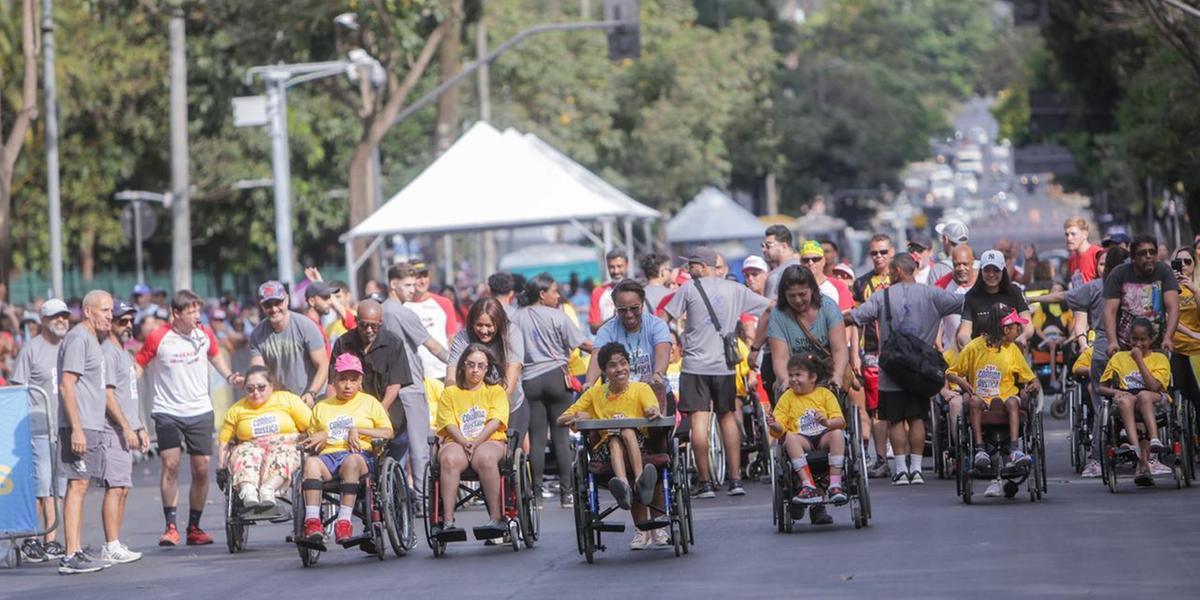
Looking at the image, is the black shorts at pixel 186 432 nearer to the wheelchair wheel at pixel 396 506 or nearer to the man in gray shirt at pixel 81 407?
the man in gray shirt at pixel 81 407

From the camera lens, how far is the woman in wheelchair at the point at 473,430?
43.8 ft

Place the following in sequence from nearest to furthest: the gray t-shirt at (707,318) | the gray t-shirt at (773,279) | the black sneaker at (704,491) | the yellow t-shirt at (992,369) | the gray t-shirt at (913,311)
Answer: the yellow t-shirt at (992,369) < the gray t-shirt at (913,311) < the gray t-shirt at (707,318) < the black sneaker at (704,491) < the gray t-shirt at (773,279)

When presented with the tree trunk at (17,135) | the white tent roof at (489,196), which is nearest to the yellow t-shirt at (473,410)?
the white tent roof at (489,196)

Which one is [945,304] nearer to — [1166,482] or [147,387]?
[1166,482]

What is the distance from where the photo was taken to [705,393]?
1638 centimetres

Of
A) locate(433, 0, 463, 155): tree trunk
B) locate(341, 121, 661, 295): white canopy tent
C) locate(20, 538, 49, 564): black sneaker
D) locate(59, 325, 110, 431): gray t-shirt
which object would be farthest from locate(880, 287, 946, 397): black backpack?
locate(433, 0, 463, 155): tree trunk

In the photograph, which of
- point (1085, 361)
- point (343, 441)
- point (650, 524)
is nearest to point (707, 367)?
point (1085, 361)

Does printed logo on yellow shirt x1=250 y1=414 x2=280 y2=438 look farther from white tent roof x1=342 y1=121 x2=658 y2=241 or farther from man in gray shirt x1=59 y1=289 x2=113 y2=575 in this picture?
white tent roof x1=342 y1=121 x2=658 y2=241

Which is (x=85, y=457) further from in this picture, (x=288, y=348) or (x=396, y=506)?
(x=396, y=506)

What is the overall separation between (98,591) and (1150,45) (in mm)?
29690

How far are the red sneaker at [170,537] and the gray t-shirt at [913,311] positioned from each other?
509cm

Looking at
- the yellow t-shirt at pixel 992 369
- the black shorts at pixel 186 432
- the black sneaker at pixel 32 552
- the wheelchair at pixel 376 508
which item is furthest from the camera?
the black shorts at pixel 186 432

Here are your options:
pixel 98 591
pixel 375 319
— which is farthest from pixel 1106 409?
pixel 98 591

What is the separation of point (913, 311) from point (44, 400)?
6142mm
